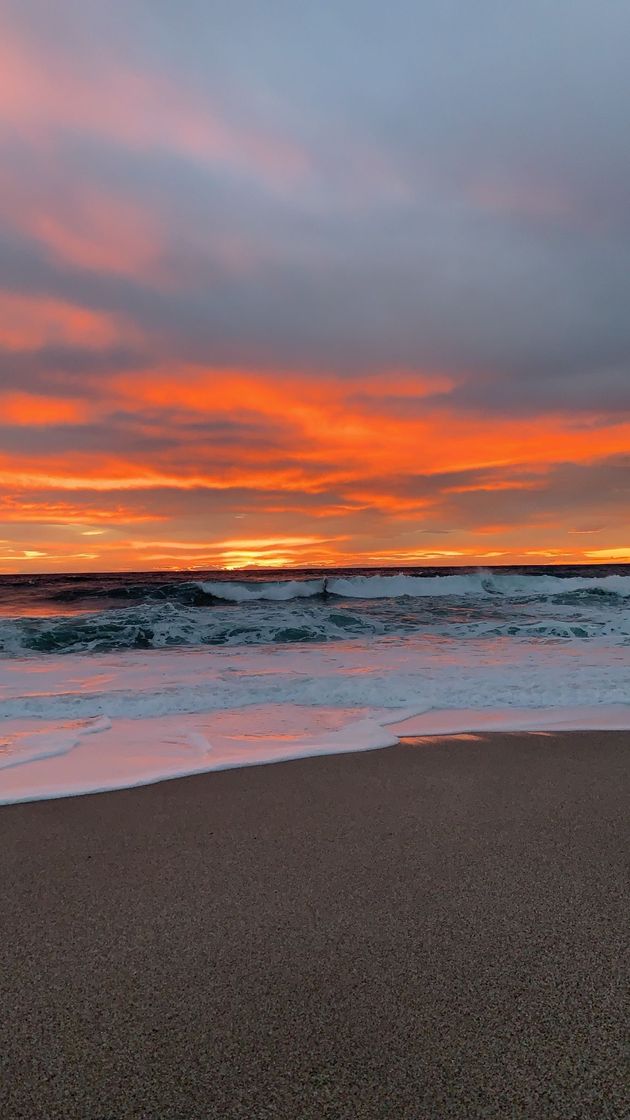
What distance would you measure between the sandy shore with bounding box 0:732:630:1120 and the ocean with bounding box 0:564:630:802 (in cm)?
109

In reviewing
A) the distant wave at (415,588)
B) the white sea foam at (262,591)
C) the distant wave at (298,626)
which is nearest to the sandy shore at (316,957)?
the distant wave at (298,626)

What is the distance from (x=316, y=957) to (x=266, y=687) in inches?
197

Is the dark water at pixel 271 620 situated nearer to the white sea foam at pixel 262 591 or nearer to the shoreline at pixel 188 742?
the white sea foam at pixel 262 591

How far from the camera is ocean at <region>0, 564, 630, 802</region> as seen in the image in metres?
4.59

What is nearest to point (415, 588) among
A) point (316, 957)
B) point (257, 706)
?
point (257, 706)

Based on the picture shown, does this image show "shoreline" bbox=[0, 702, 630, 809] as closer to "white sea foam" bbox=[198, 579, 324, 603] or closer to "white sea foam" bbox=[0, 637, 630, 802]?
"white sea foam" bbox=[0, 637, 630, 802]

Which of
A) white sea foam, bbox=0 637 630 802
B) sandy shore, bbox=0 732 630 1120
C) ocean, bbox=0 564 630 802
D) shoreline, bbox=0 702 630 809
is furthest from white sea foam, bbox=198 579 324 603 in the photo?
sandy shore, bbox=0 732 630 1120

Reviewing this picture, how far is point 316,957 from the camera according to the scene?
79.6 inches

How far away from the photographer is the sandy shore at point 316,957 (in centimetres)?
152

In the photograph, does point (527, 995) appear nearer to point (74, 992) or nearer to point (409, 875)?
point (409, 875)

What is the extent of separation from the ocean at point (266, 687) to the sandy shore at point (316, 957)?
1095mm

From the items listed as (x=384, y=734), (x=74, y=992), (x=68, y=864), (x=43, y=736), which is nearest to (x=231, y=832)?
(x=68, y=864)

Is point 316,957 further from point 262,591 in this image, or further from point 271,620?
point 262,591

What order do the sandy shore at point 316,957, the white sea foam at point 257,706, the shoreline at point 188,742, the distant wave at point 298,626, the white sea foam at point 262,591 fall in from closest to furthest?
1. the sandy shore at point 316,957
2. the shoreline at point 188,742
3. the white sea foam at point 257,706
4. the distant wave at point 298,626
5. the white sea foam at point 262,591
